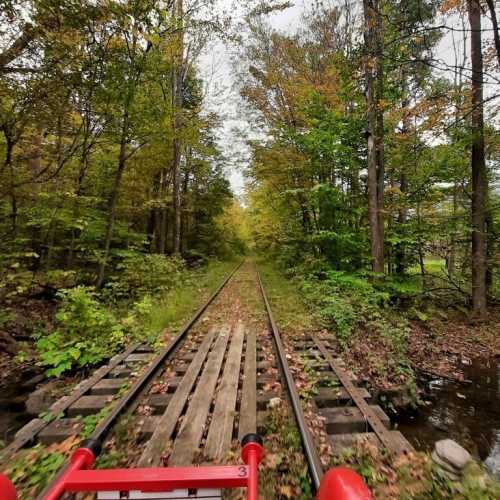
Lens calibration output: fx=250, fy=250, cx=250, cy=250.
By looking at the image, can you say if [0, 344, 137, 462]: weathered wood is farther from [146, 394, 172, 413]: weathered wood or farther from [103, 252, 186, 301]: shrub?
[103, 252, 186, 301]: shrub

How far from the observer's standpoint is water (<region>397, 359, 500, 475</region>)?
356cm

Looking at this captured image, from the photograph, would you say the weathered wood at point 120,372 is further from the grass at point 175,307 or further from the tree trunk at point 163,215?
the tree trunk at point 163,215

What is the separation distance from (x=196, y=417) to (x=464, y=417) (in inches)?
179

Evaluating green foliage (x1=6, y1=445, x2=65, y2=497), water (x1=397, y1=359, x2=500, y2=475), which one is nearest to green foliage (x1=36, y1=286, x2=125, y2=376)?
green foliage (x1=6, y1=445, x2=65, y2=497)

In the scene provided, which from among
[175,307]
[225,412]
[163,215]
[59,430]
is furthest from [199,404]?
[163,215]

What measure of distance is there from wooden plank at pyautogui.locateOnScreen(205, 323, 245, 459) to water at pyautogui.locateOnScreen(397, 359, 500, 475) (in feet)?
8.80

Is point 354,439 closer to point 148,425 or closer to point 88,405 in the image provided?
point 148,425

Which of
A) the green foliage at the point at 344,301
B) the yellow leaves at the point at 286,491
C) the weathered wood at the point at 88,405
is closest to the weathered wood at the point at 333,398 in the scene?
the yellow leaves at the point at 286,491

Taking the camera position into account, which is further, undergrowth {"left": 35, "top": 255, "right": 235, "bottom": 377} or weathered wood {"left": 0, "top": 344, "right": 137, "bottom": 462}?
undergrowth {"left": 35, "top": 255, "right": 235, "bottom": 377}

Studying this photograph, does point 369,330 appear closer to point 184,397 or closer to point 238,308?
point 238,308

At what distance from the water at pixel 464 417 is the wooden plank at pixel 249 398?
244 centimetres

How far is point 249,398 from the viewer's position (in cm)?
299

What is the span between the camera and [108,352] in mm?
4547

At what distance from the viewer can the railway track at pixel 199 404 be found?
233cm
